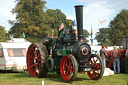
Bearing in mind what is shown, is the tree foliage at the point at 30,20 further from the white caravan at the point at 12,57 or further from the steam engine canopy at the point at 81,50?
the steam engine canopy at the point at 81,50

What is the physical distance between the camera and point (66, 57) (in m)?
9.54

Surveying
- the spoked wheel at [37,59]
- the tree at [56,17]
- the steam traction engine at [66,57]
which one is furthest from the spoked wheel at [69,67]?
the tree at [56,17]

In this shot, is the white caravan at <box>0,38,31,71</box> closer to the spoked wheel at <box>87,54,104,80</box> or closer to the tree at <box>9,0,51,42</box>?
the spoked wheel at <box>87,54,104,80</box>

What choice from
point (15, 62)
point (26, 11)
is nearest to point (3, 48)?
point (15, 62)

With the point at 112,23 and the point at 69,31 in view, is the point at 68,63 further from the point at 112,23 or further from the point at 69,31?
the point at 112,23

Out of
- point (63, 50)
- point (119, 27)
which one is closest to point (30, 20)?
point (119, 27)

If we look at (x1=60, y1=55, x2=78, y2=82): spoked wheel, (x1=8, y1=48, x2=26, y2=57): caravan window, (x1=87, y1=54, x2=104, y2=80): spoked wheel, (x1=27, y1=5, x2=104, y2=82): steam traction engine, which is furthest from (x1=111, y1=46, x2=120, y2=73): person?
(x1=8, y1=48, x2=26, y2=57): caravan window

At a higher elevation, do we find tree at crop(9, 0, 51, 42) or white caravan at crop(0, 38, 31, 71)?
tree at crop(9, 0, 51, 42)

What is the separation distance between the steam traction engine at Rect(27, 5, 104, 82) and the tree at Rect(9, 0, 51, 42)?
2639 cm

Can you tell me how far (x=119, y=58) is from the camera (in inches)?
548

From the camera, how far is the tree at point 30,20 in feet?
125

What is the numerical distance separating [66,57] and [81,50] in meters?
0.72

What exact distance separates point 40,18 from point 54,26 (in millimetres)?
11522

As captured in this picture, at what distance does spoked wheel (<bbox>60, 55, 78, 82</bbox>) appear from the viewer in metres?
8.95
